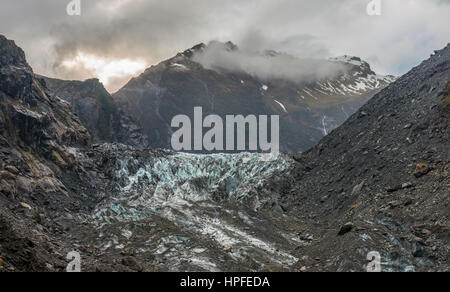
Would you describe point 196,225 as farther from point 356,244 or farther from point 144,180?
point 144,180

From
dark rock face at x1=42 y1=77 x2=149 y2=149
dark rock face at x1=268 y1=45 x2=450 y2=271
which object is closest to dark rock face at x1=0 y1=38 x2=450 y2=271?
dark rock face at x1=268 y1=45 x2=450 y2=271

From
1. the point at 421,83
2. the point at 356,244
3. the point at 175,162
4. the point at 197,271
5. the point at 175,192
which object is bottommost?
the point at 197,271

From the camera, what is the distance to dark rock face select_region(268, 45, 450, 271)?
88.2 feet

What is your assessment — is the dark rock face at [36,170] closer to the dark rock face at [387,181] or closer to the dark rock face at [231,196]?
the dark rock face at [231,196]

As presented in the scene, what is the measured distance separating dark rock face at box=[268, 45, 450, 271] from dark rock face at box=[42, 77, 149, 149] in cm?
9482

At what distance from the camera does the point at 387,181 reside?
3975 cm

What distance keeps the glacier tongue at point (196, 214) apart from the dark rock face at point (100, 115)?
262 feet

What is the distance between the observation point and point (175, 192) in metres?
56.2

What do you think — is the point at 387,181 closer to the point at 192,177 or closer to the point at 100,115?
the point at 192,177

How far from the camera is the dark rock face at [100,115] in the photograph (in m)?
143

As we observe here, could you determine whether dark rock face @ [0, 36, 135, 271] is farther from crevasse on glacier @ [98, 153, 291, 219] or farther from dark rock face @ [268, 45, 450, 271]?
dark rock face @ [268, 45, 450, 271]

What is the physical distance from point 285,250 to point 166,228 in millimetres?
11655
